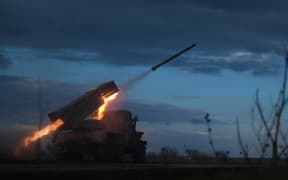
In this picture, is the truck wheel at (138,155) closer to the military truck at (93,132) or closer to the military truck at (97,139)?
the military truck at (93,132)

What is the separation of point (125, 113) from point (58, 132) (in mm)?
4265

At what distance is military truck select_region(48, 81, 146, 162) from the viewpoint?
3341 cm

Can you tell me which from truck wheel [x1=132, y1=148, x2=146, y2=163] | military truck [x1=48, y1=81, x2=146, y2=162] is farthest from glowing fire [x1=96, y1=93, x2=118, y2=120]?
truck wheel [x1=132, y1=148, x2=146, y2=163]

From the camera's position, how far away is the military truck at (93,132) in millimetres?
33406

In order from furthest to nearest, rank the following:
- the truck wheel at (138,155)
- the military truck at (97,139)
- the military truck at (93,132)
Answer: the truck wheel at (138,155) < the military truck at (97,139) < the military truck at (93,132)

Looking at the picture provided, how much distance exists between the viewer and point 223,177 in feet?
66.1

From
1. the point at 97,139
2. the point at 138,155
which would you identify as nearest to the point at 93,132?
the point at 97,139

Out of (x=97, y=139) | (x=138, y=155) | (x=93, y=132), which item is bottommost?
(x=138, y=155)

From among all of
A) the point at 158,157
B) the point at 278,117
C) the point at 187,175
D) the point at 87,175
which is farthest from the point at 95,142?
the point at 278,117

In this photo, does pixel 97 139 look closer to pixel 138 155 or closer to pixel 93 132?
pixel 93 132

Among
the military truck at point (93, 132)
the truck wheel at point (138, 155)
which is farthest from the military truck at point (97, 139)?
the truck wheel at point (138, 155)

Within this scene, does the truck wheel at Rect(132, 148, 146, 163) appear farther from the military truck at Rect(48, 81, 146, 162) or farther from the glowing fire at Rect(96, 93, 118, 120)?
the glowing fire at Rect(96, 93, 118, 120)

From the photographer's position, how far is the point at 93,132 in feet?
115

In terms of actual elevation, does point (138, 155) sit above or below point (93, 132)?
below
